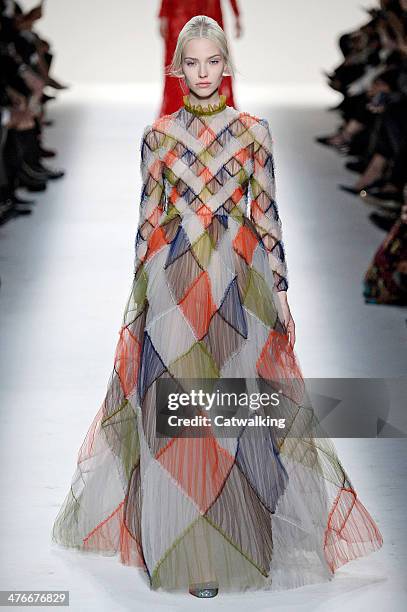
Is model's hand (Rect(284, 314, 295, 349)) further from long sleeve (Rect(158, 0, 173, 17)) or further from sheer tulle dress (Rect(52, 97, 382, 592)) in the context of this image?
long sleeve (Rect(158, 0, 173, 17))

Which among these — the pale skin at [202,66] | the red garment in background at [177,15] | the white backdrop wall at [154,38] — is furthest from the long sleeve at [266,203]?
the white backdrop wall at [154,38]

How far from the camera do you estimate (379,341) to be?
5.50 m

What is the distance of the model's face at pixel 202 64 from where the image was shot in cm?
331

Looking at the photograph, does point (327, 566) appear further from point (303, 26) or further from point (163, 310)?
point (303, 26)

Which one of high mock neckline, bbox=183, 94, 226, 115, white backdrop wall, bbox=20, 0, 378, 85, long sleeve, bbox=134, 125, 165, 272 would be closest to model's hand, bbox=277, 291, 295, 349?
long sleeve, bbox=134, 125, 165, 272

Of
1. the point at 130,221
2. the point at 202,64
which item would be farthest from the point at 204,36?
the point at 130,221

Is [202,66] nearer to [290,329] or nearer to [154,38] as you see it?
[290,329]

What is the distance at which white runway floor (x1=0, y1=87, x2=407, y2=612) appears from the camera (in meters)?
3.41

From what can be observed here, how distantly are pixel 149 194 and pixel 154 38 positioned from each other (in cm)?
1115

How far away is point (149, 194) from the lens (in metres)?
3.44

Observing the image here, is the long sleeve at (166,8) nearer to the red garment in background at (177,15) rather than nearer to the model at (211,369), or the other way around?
the red garment in background at (177,15)

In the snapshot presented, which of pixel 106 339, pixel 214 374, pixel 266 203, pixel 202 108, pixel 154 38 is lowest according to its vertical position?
pixel 106 339

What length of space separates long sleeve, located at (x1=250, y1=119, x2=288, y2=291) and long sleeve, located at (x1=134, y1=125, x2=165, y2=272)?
7.3 inches

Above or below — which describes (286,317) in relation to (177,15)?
below
